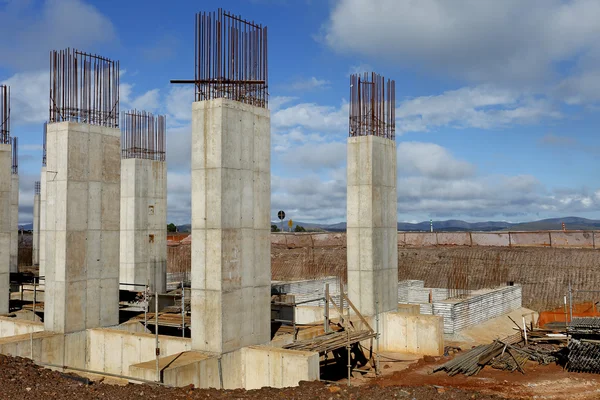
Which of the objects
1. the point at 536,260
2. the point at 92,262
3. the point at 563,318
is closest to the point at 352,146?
the point at 92,262

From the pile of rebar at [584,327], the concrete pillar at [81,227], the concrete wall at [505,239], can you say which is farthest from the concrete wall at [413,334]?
the concrete wall at [505,239]

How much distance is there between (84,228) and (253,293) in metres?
6.11

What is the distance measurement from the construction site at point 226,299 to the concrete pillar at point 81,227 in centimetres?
4

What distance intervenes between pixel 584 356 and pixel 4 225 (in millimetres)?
19719

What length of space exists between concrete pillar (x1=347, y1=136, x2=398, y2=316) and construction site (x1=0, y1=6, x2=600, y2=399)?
58mm

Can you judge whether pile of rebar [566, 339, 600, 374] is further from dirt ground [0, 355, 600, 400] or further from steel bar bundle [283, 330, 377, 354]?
steel bar bundle [283, 330, 377, 354]

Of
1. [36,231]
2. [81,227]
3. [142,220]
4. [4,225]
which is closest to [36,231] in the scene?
[36,231]

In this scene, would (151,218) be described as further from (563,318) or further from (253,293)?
(563,318)

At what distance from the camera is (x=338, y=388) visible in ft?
38.5

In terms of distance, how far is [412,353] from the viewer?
64.4 feet

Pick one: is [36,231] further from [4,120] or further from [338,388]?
[338,388]

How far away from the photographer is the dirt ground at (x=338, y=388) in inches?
432

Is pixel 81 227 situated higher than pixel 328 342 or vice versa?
pixel 81 227

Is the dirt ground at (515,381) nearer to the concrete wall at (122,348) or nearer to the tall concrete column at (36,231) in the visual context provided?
the concrete wall at (122,348)
